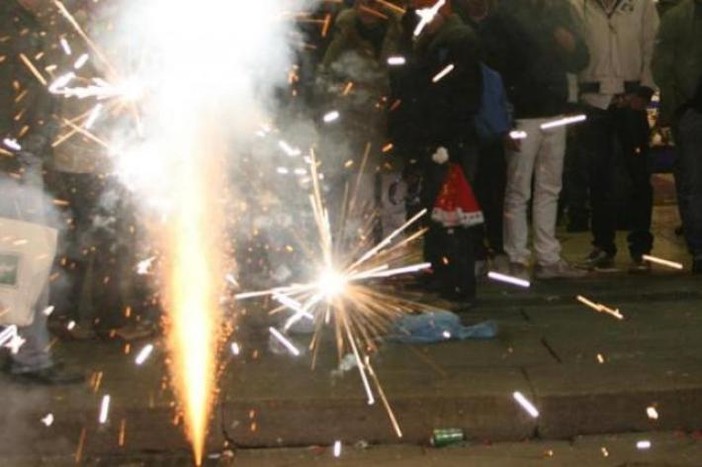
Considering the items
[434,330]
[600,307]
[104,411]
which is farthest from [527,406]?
[600,307]

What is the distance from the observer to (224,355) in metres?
6.74

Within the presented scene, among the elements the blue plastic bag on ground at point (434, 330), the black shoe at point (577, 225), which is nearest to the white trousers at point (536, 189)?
the blue plastic bag on ground at point (434, 330)

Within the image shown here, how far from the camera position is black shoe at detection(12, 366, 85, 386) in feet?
20.5

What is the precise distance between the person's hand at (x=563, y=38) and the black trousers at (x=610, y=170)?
61 centimetres

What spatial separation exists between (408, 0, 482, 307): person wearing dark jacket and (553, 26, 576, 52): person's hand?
0.83 meters

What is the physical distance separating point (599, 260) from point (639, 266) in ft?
0.88

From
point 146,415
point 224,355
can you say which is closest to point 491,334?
point 224,355

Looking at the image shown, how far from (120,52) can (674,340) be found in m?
3.33

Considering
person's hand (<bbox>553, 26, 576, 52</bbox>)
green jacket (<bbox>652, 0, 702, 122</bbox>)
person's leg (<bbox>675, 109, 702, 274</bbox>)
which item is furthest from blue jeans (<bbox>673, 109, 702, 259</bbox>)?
person's hand (<bbox>553, 26, 576, 52</bbox>)

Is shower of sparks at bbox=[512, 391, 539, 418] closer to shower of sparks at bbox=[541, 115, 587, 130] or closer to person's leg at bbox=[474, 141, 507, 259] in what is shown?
person's leg at bbox=[474, 141, 507, 259]

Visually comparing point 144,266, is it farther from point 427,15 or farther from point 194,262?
point 427,15

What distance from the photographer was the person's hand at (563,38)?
8.38 meters

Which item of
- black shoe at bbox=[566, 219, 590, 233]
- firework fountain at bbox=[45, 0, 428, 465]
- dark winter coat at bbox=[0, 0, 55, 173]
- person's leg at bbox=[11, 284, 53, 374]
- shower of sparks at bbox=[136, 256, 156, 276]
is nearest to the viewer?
dark winter coat at bbox=[0, 0, 55, 173]

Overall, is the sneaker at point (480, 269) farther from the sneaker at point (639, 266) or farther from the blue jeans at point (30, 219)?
the blue jeans at point (30, 219)
